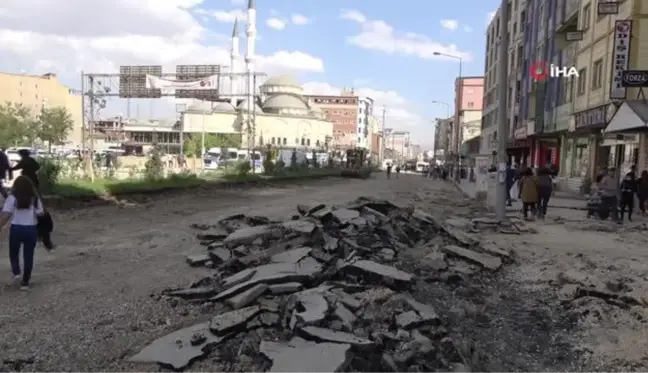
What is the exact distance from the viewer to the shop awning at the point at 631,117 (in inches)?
707

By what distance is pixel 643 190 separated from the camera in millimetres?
19734

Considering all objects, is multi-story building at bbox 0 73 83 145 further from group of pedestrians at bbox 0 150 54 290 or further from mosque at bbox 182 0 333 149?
group of pedestrians at bbox 0 150 54 290

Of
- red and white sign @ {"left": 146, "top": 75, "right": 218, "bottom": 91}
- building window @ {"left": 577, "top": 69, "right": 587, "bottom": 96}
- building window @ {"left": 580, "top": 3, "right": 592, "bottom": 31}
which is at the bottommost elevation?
building window @ {"left": 577, "top": 69, "right": 587, "bottom": 96}

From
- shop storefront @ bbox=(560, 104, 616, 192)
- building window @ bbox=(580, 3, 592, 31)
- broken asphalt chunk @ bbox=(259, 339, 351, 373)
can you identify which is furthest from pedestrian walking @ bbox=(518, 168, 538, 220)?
building window @ bbox=(580, 3, 592, 31)

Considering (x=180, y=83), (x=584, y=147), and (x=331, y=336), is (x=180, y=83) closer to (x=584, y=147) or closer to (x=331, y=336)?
(x=584, y=147)

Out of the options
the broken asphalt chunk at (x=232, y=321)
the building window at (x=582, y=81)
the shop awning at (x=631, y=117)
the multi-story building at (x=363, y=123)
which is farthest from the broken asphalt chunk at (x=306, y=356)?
the multi-story building at (x=363, y=123)

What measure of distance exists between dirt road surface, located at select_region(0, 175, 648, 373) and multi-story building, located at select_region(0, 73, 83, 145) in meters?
98.0

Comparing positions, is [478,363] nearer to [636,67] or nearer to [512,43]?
[636,67]

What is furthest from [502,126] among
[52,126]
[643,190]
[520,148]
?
[52,126]

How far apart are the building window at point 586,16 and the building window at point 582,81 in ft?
6.80

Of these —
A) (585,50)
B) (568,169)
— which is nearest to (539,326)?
(585,50)

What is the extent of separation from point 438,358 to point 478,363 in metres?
0.50

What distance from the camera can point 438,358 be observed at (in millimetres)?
4789

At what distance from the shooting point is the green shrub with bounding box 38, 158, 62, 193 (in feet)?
51.2
